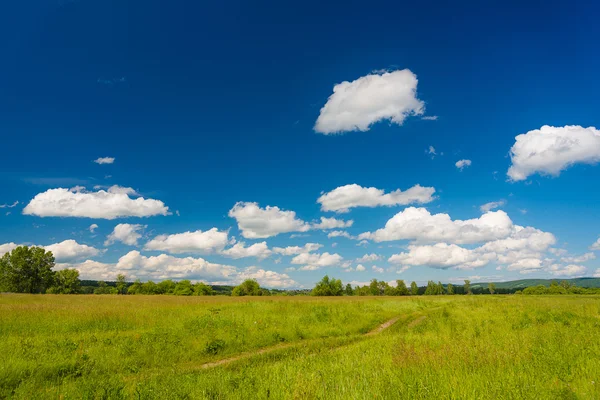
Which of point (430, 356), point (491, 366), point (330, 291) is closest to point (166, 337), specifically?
point (430, 356)

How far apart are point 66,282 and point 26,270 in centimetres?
1649

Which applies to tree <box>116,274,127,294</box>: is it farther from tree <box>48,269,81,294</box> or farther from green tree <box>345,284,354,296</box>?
green tree <box>345,284,354,296</box>

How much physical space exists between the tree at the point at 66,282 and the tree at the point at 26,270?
6534 mm

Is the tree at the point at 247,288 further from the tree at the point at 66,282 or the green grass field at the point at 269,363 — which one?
the green grass field at the point at 269,363

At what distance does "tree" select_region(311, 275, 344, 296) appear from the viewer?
11425 centimetres

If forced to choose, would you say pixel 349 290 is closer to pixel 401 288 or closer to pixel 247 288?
pixel 401 288

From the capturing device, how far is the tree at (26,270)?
251 feet

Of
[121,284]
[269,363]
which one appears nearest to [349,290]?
[121,284]

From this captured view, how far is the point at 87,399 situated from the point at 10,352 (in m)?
7.16

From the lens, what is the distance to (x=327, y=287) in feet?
377

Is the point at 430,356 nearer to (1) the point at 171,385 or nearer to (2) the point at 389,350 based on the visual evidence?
(2) the point at 389,350

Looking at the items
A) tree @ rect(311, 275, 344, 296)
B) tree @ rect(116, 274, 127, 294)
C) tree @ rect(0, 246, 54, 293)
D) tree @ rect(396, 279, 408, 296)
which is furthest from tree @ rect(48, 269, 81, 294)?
tree @ rect(396, 279, 408, 296)

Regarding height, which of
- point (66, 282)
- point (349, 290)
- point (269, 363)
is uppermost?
point (269, 363)

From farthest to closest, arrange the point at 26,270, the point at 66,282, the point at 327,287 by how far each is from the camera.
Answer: the point at 327,287, the point at 66,282, the point at 26,270
